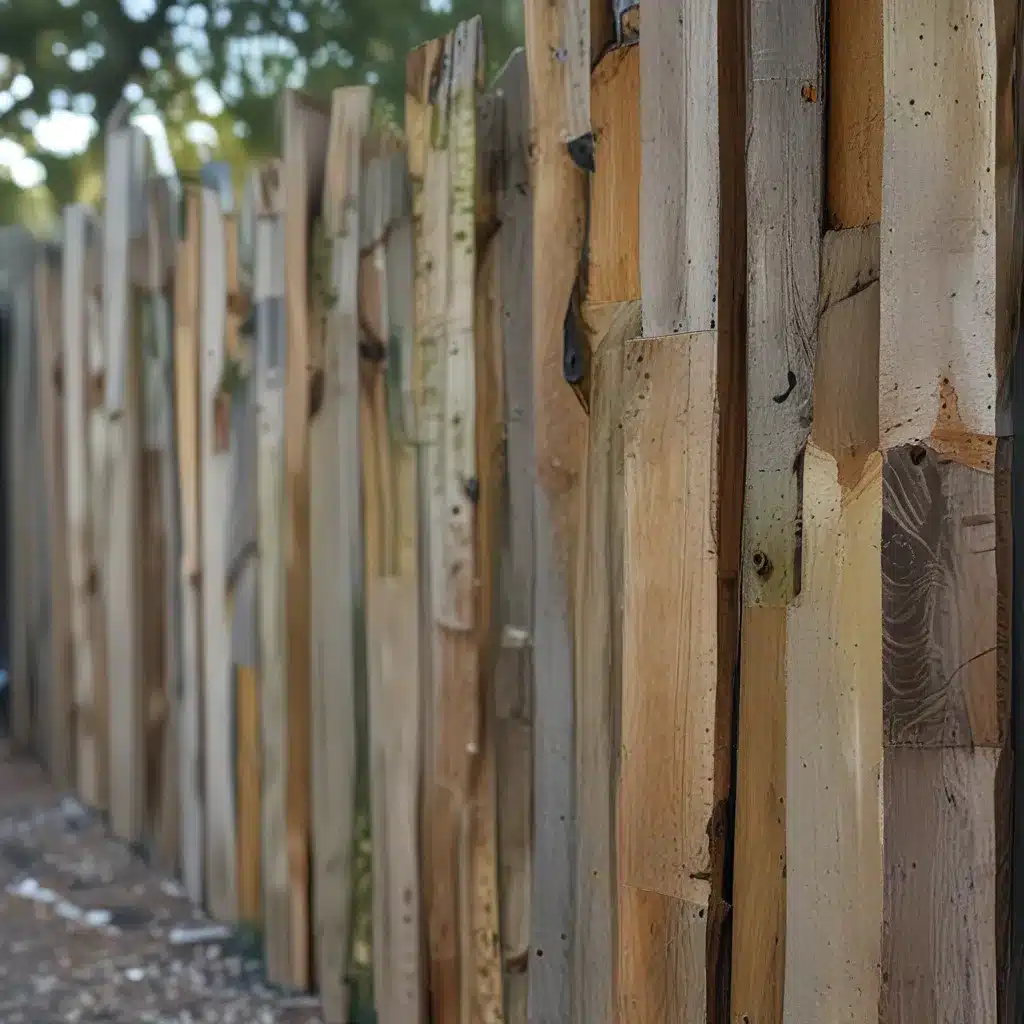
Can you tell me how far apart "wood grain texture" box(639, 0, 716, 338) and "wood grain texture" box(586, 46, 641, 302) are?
1.4 inches

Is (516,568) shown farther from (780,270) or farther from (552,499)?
(780,270)

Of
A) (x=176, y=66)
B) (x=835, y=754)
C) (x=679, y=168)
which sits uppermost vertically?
(x=176, y=66)

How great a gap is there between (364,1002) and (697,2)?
1848mm

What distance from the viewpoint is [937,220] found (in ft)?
3.88

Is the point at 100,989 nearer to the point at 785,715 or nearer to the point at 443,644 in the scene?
the point at 443,644

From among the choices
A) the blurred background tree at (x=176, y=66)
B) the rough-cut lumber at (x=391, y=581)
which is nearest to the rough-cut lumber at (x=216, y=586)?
the rough-cut lumber at (x=391, y=581)

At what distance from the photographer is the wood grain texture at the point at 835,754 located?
1.25m

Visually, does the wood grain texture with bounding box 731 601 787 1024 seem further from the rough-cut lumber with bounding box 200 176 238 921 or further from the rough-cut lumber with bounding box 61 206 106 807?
the rough-cut lumber with bounding box 61 206 106 807

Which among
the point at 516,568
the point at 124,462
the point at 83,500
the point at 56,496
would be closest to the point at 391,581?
the point at 516,568

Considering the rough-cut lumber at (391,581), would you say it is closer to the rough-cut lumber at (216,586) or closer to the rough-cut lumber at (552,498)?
the rough-cut lumber at (552,498)

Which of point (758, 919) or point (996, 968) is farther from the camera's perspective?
point (758, 919)

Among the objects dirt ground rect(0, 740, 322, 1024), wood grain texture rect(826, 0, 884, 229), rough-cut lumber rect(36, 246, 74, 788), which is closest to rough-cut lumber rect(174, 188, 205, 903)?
dirt ground rect(0, 740, 322, 1024)

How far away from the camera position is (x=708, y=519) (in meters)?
1.39

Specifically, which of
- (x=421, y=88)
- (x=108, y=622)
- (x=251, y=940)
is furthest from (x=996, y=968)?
(x=108, y=622)
